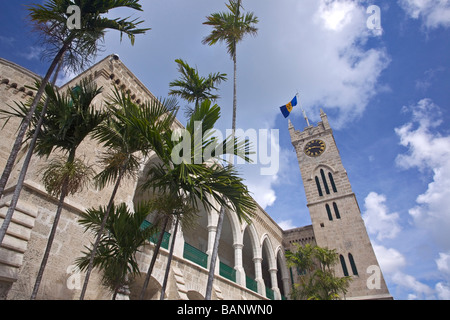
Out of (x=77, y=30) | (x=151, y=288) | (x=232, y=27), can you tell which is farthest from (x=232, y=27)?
(x=151, y=288)

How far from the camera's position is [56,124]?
5055mm

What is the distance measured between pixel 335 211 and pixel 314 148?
23.3 feet

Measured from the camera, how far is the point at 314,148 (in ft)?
90.6

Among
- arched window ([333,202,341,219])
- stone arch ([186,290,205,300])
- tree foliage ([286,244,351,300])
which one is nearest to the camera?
stone arch ([186,290,205,300])

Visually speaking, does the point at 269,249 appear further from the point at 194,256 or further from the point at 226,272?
the point at 194,256

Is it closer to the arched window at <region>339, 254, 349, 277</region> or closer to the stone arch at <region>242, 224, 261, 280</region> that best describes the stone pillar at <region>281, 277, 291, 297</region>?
the stone arch at <region>242, 224, 261, 280</region>

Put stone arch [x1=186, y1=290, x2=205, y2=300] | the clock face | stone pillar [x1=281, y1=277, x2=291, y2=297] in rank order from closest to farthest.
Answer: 1. stone arch [x1=186, y1=290, x2=205, y2=300]
2. stone pillar [x1=281, y1=277, x2=291, y2=297]
3. the clock face

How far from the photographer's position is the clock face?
27.1 m

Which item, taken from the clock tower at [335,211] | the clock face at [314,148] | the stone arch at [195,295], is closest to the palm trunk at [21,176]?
the stone arch at [195,295]

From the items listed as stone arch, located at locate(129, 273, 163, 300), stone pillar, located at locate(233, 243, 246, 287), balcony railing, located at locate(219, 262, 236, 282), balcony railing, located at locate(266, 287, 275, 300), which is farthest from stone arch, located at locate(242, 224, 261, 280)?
stone arch, located at locate(129, 273, 163, 300)

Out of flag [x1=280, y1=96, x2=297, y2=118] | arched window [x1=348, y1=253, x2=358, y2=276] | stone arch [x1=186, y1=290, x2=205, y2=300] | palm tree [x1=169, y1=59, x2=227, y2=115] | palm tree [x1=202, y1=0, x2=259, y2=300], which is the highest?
flag [x1=280, y1=96, x2=297, y2=118]

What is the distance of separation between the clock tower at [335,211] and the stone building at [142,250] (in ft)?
0.26
